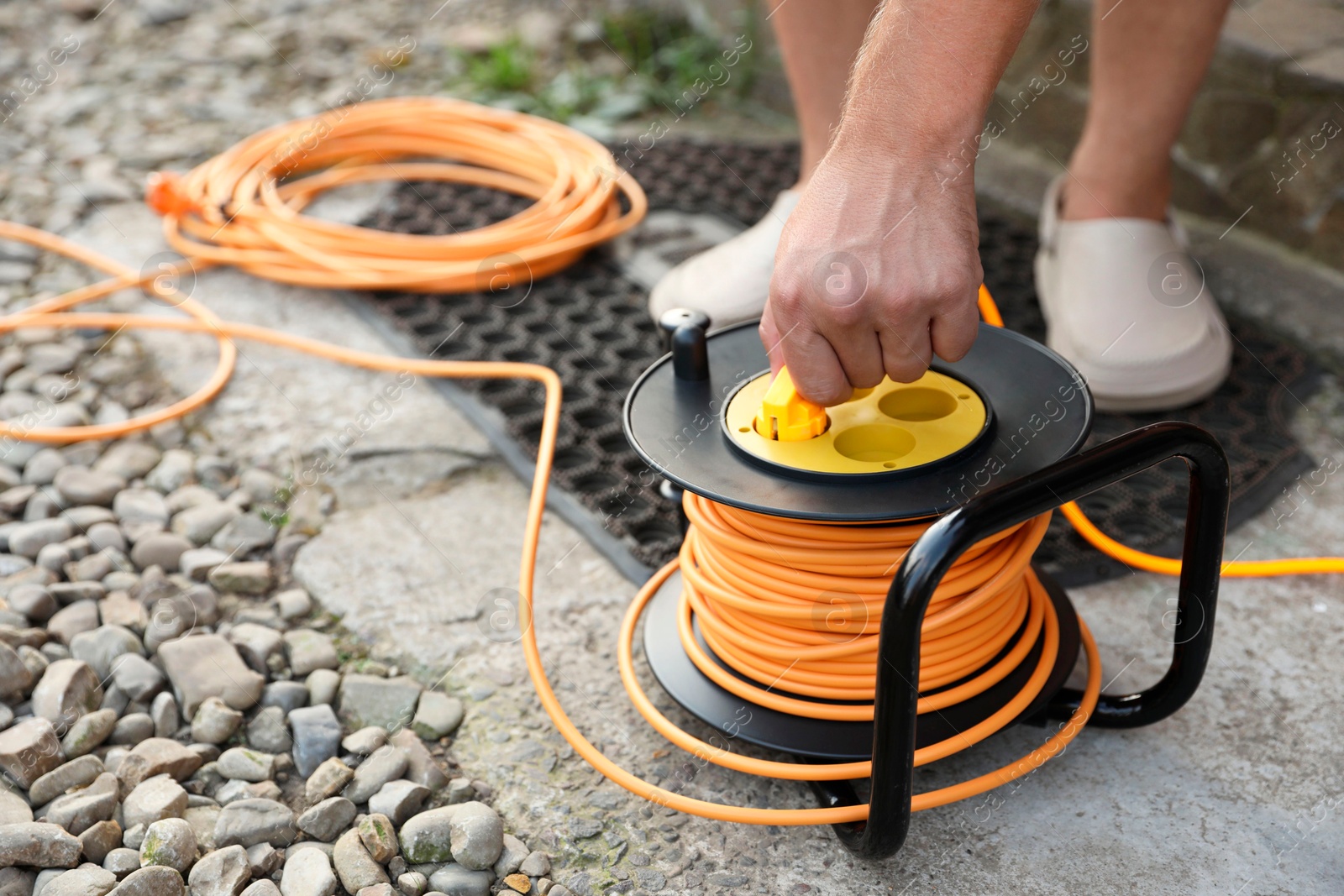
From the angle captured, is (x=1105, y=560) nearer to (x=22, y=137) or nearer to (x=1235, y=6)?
(x=1235, y=6)

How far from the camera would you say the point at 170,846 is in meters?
1.32

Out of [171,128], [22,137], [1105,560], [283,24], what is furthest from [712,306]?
[283,24]

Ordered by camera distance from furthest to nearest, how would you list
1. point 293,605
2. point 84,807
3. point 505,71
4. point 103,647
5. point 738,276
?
point 505,71 < point 738,276 < point 293,605 < point 103,647 < point 84,807

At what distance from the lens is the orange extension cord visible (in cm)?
129

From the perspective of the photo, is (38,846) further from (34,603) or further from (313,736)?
(34,603)

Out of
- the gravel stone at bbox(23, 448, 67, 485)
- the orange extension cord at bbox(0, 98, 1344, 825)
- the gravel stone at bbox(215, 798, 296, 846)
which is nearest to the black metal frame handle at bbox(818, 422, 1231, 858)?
the orange extension cord at bbox(0, 98, 1344, 825)

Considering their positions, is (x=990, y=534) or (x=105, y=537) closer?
(x=990, y=534)

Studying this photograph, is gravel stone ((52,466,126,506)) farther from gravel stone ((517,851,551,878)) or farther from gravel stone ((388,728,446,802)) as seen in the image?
gravel stone ((517,851,551,878))

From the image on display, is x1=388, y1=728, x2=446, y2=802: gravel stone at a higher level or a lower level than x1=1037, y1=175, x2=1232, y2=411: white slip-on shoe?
higher

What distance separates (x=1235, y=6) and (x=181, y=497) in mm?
2590

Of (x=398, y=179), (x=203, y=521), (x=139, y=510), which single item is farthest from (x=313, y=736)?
(x=398, y=179)

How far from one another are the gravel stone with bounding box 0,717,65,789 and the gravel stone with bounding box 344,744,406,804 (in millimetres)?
409

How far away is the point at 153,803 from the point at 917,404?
1122mm

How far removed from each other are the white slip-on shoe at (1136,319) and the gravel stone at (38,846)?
180 cm
